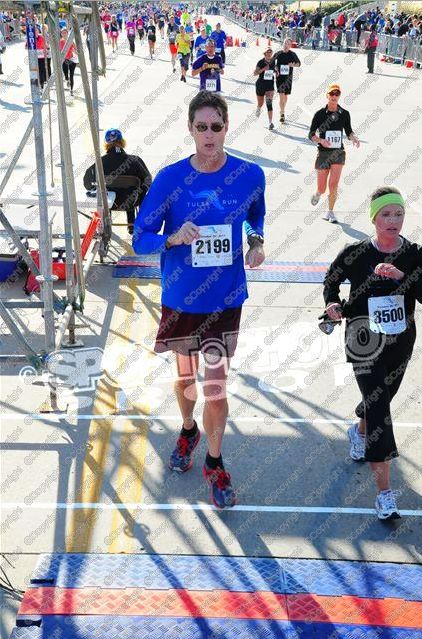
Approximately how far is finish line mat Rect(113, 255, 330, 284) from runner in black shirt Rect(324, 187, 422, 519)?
359cm

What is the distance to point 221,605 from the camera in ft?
11.3

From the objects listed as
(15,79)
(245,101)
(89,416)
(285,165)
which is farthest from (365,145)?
(15,79)

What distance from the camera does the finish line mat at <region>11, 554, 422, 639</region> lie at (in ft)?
10.7

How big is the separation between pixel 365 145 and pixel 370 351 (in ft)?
37.8

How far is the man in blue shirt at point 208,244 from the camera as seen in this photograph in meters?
3.91

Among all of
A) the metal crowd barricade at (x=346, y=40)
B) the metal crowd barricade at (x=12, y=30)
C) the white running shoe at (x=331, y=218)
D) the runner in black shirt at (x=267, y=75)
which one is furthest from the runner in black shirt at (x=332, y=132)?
the metal crowd barricade at (x=12, y=30)

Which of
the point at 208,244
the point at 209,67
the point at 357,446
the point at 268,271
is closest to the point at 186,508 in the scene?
the point at 357,446

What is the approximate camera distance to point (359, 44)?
1473 inches

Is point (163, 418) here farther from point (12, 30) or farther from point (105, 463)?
point (12, 30)

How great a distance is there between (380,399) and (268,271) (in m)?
4.10

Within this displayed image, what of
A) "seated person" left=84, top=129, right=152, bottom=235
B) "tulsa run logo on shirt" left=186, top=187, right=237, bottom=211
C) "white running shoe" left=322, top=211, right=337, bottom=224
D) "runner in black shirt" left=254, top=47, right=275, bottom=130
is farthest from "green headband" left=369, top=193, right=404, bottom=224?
"runner in black shirt" left=254, top=47, right=275, bottom=130

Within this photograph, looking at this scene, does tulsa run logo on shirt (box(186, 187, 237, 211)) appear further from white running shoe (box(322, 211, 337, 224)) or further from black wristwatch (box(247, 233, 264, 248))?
white running shoe (box(322, 211, 337, 224))

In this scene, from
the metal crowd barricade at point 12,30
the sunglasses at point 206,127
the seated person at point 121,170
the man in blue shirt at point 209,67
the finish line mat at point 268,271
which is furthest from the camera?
the metal crowd barricade at point 12,30

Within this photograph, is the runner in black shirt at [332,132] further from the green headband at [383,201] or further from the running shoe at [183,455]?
the running shoe at [183,455]
